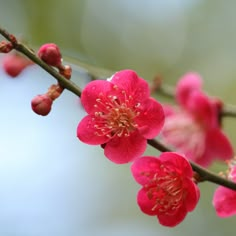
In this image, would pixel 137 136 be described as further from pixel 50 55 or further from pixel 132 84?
pixel 50 55

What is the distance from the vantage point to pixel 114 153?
4.45ft

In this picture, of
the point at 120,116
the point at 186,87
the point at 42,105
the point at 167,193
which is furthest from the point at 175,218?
the point at 186,87

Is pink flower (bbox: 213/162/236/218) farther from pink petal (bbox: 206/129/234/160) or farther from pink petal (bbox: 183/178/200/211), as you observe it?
pink petal (bbox: 206/129/234/160)

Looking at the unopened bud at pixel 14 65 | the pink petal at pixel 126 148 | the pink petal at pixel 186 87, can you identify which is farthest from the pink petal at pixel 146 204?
the pink petal at pixel 186 87

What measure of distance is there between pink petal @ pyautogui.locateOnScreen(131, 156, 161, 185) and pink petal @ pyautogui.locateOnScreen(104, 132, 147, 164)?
7 centimetres

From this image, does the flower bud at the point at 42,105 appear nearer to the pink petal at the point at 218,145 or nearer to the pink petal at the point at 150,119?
the pink petal at the point at 150,119

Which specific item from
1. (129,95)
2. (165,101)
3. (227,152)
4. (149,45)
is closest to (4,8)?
(149,45)

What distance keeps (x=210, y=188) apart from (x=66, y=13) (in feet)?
6.31

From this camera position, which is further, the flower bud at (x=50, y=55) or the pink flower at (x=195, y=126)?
the pink flower at (x=195, y=126)

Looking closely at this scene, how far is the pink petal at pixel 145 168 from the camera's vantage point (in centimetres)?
143

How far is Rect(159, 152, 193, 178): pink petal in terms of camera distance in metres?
1.34

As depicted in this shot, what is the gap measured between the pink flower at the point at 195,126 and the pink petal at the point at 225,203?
2.48ft

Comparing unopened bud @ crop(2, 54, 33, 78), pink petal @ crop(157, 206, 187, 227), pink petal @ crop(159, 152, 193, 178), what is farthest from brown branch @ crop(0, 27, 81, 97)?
unopened bud @ crop(2, 54, 33, 78)

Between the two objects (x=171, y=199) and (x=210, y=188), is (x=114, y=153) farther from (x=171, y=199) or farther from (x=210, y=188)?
(x=210, y=188)
